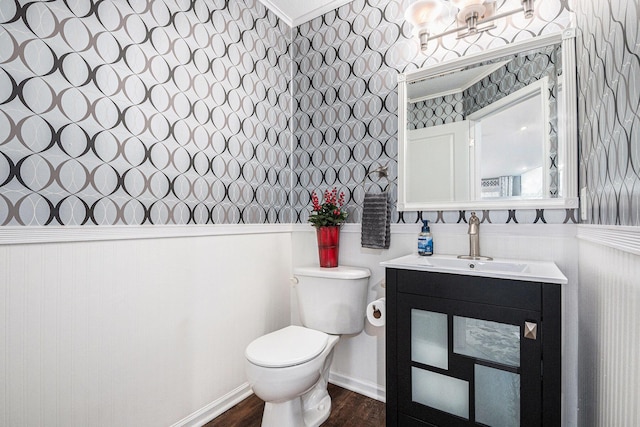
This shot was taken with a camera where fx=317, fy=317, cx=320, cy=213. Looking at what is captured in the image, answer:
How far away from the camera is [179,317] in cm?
156

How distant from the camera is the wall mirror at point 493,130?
1415 millimetres

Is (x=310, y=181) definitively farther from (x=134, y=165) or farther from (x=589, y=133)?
(x=589, y=133)

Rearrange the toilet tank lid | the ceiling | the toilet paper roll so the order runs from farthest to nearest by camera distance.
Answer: the ceiling
the toilet tank lid
the toilet paper roll

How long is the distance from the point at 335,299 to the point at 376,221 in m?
0.50

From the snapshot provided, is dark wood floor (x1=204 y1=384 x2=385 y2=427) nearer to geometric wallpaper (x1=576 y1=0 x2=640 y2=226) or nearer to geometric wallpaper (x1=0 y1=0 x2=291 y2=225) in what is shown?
geometric wallpaper (x1=0 y1=0 x2=291 y2=225)

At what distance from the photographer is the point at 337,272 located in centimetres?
176

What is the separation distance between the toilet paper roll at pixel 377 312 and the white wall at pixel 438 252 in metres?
0.20

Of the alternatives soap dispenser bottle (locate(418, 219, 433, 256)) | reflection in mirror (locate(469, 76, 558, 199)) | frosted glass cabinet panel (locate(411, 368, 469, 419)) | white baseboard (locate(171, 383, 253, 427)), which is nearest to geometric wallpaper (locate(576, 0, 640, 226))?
reflection in mirror (locate(469, 76, 558, 199))

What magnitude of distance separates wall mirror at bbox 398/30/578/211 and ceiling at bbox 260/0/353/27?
782 mm

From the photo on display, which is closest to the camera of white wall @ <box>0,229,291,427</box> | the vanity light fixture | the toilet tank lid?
white wall @ <box>0,229,291,427</box>

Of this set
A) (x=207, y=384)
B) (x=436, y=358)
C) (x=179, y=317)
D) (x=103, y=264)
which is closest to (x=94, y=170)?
(x=103, y=264)

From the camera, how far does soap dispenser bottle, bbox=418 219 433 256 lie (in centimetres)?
164

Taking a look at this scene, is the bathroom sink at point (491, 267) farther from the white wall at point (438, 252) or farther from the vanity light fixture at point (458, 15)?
the vanity light fixture at point (458, 15)

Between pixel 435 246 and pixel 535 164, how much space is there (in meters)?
0.60
